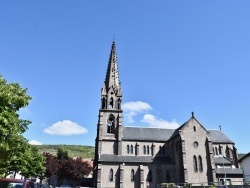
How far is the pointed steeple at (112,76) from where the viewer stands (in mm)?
53625

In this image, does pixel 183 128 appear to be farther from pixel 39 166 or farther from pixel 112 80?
pixel 39 166

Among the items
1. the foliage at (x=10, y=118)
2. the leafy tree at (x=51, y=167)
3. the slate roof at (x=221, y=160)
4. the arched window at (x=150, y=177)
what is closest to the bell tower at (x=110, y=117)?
the arched window at (x=150, y=177)

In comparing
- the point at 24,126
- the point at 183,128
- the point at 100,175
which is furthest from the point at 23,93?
the point at 183,128

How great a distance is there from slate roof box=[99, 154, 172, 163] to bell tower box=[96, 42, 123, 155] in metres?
1.17

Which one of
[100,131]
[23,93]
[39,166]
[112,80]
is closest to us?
[23,93]

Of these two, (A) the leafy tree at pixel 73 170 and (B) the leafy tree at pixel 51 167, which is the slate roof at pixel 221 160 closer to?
(A) the leafy tree at pixel 73 170

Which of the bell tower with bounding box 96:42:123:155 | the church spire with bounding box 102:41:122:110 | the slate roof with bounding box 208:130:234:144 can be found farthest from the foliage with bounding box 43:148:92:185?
the slate roof with bounding box 208:130:234:144

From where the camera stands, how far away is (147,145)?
51844 millimetres

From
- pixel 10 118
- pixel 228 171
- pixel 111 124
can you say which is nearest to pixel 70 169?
pixel 111 124

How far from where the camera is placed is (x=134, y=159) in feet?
157

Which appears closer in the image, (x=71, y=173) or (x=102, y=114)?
(x=102, y=114)

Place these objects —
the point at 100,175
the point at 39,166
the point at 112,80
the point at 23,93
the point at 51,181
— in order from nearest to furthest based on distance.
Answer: the point at 23,93, the point at 39,166, the point at 100,175, the point at 112,80, the point at 51,181

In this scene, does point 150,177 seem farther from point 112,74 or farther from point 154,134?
point 112,74

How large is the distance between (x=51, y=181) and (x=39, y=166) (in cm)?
3898
